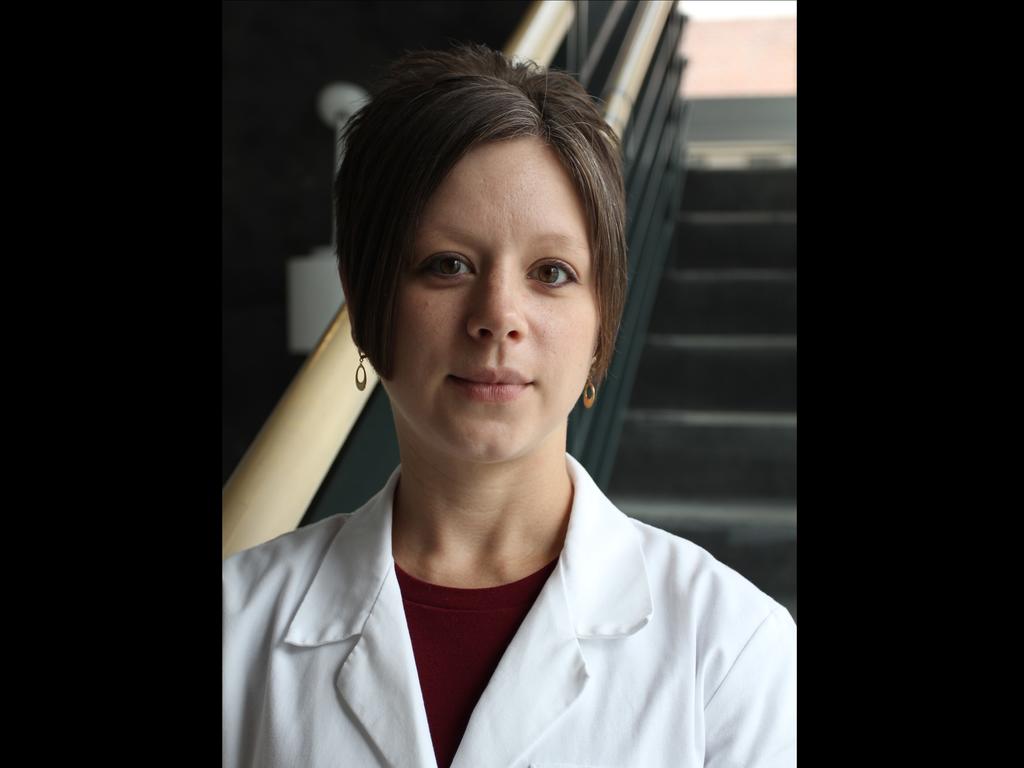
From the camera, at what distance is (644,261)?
208cm

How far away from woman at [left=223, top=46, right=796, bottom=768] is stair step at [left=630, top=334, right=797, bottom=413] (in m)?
1.73

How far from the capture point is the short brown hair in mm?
668

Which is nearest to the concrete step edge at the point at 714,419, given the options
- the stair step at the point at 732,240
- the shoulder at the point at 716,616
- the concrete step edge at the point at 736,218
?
the stair step at the point at 732,240

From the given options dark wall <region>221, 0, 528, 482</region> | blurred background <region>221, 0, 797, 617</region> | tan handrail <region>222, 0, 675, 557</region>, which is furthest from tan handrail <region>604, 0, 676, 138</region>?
dark wall <region>221, 0, 528, 482</region>

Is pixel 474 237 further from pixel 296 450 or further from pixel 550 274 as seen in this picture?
pixel 296 450

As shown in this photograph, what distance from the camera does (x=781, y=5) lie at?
152 centimetres

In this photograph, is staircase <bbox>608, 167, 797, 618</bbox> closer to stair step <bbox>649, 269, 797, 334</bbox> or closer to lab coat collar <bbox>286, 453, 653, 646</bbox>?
stair step <bbox>649, 269, 797, 334</bbox>

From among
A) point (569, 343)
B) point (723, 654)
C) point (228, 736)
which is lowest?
point (228, 736)

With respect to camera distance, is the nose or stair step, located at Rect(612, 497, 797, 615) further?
stair step, located at Rect(612, 497, 797, 615)
